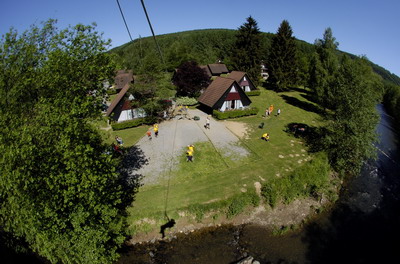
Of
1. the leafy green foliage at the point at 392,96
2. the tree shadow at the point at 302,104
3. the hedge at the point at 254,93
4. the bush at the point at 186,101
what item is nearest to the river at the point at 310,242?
the tree shadow at the point at 302,104

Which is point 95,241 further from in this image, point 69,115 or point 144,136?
point 144,136

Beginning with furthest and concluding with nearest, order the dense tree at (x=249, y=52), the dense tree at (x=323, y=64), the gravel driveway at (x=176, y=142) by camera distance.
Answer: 1. the dense tree at (x=249, y=52)
2. the dense tree at (x=323, y=64)
3. the gravel driveway at (x=176, y=142)

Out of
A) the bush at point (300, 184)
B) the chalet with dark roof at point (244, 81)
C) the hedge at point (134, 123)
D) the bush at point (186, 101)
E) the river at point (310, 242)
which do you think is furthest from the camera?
the chalet with dark roof at point (244, 81)

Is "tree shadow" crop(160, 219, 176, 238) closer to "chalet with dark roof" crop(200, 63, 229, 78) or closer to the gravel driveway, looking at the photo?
the gravel driveway

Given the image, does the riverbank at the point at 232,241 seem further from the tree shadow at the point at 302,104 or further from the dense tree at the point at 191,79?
the dense tree at the point at 191,79

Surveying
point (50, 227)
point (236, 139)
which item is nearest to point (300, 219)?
point (236, 139)

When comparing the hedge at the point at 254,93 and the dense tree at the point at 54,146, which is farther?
the hedge at the point at 254,93

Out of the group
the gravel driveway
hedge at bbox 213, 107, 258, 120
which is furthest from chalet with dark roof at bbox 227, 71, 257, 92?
the gravel driveway

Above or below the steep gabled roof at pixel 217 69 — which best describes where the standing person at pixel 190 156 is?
below
